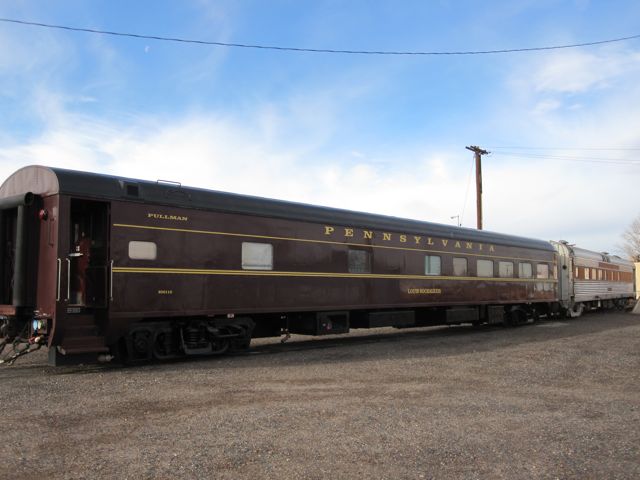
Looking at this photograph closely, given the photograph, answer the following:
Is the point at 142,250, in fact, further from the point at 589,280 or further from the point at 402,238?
the point at 589,280

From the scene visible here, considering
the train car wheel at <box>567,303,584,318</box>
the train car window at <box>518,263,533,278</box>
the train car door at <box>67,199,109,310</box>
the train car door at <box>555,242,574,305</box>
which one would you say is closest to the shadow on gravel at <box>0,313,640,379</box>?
the train car door at <box>67,199,109,310</box>

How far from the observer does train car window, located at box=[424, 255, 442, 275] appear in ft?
51.5

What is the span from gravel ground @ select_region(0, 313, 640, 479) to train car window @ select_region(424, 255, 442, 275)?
499 centimetres

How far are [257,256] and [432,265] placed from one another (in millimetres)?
6296

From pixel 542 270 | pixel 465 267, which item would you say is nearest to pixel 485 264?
pixel 465 267

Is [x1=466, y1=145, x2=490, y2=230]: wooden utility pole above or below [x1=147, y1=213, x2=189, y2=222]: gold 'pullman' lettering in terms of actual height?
above

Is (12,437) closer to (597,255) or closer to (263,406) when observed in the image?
(263,406)

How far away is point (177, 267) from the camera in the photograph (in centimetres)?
1021

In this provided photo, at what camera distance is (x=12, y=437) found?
547cm

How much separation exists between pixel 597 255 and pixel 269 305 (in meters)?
23.3

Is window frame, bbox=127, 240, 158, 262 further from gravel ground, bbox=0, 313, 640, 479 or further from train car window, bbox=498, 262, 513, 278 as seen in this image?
train car window, bbox=498, 262, 513, 278

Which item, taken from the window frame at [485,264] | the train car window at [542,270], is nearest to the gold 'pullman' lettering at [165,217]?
the window frame at [485,264]

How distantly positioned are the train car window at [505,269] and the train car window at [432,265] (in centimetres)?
371

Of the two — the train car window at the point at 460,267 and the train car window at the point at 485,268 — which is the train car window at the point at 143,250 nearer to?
the train car window at the point at 460,267
